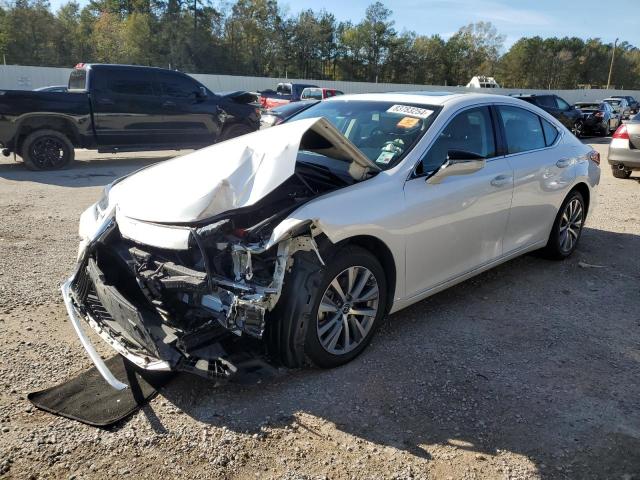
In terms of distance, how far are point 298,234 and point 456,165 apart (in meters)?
1.36

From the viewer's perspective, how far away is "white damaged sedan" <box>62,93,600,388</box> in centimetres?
285

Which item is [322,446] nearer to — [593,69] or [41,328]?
[41,328]

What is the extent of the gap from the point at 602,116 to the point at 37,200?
22.4 m

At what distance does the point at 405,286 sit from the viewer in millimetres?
3639

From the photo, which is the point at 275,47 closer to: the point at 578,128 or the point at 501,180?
the point at 578,128

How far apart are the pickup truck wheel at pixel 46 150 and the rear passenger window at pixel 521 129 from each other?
30.6 ft

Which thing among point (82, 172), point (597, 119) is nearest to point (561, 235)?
point (82, 172)

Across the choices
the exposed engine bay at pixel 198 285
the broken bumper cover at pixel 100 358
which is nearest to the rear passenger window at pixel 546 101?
the exposed engine bay at pixel 198 285

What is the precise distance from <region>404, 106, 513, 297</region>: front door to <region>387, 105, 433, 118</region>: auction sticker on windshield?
0.69 feet

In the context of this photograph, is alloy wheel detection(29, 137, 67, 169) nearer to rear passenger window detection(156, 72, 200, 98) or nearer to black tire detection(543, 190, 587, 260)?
rear passenger window detection(156, 72, 200, 98)

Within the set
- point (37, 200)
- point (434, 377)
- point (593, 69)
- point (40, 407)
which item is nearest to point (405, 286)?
point (434, 377)

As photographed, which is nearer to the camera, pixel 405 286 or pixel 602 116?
pixel 405 286

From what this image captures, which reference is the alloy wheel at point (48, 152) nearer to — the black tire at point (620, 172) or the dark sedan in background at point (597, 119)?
the black tire at point (620, 172)

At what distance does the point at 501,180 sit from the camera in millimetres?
4301
